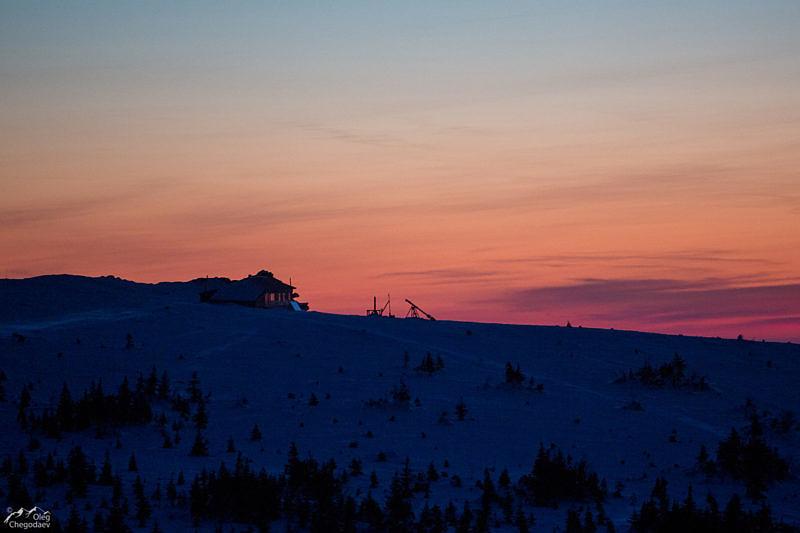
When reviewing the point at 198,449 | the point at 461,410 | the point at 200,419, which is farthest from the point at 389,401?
the point at 198,449

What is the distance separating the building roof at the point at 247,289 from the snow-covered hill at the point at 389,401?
1885cm

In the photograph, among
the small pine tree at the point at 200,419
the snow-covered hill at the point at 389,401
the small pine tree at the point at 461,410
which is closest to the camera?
the snow-covered hill at the point at 389,401

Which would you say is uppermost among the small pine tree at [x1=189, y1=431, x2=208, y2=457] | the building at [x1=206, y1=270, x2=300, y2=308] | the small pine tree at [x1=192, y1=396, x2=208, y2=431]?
the building at [x1=206, y1=270, x2=300, y2=308]

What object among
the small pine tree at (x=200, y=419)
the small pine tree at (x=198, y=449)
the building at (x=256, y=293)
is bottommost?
the small pine tree at (x=198, y=449)

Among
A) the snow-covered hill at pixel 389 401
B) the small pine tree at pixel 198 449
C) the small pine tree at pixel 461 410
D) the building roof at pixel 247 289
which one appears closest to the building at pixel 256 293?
the building roof at pixel 247 289

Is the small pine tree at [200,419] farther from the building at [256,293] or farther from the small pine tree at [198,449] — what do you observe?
the building at [256,293]

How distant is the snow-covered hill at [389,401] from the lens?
1830cm

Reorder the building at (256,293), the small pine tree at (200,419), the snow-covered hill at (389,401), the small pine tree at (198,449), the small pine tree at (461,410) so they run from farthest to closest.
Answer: the building at (256,293) → the small pine tree at (461,410) → the small pine tree at (200,419) → the small pine tree at (198,449) → the snow-covered hill at (389,401)

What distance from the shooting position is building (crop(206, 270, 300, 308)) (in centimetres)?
5528

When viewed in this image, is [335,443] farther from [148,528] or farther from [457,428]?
[148,528]

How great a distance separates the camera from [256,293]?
5600cm

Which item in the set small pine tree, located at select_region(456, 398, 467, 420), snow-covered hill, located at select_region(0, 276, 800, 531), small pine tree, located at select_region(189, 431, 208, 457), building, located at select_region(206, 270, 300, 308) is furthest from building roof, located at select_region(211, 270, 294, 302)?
small pine tree, located at select_region(189, 431, 208, 457)

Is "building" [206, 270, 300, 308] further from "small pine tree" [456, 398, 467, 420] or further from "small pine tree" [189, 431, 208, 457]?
"small pine tree" [189, 431, 208, 457]

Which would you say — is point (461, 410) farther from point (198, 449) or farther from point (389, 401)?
point (198, 449)
